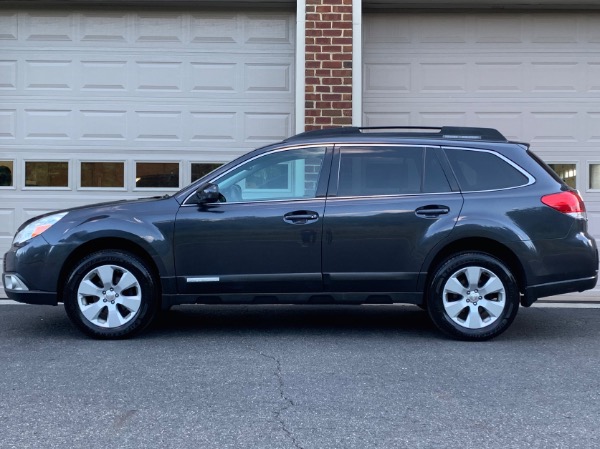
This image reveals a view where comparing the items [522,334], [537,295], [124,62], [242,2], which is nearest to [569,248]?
[537,295]

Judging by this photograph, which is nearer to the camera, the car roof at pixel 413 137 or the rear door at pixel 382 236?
the rear door at pixel 382 236

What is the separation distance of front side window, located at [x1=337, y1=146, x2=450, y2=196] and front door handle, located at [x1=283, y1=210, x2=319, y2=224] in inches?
12.0

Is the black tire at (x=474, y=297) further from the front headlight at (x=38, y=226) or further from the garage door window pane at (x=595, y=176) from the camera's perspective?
the garage door window pane at (x=595, y=176)

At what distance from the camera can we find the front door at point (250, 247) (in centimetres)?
684

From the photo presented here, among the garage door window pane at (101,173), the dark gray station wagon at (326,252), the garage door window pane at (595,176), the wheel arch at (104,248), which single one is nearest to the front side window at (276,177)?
the dark gray station wagon at (326,252)

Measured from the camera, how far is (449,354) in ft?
21.0

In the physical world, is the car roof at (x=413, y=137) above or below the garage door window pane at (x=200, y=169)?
above

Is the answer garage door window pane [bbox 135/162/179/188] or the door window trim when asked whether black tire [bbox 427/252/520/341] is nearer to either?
the door window trim

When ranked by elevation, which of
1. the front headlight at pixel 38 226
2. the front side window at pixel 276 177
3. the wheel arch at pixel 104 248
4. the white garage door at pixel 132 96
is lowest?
the wheel arch at pixel 104 248

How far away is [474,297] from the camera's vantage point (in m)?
6.82

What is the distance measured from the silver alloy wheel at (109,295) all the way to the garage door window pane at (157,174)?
3844mm

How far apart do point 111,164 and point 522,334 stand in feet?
18.4

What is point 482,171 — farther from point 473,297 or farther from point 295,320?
point 295,320

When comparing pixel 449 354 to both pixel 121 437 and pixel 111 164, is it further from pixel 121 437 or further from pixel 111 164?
pixel 111 164
